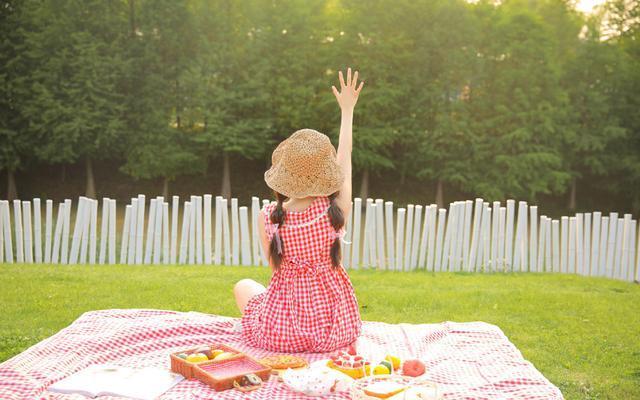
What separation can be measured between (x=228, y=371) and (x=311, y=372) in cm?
50

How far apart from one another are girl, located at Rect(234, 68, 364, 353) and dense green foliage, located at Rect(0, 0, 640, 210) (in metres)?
17.3

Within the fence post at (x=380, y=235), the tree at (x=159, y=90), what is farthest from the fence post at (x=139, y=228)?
the tree at (x=159, y=90)

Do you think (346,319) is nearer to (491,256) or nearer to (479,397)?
(479,397)

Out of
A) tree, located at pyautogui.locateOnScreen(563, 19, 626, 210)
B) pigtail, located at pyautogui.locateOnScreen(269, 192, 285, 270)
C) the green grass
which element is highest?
tree, located at pyautogui.locateOnScreen(563, 19, 626, 210)

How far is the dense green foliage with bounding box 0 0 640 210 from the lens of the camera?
21.8 m

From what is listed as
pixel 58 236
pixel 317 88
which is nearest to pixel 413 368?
pixel 58 236

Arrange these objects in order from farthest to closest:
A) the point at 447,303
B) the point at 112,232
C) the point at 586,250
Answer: the point at 586,250
the point at 112,232
the point at 447,303

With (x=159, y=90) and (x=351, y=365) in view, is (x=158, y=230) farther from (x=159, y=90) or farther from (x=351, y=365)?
(x=159, y=90)

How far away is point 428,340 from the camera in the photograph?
4.87m

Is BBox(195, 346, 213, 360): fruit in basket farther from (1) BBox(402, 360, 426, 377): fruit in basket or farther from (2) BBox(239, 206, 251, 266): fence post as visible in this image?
(2) BBox(239, 206, 251, 266): fence post

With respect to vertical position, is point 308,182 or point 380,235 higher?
point 308,182

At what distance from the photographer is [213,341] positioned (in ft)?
15.2

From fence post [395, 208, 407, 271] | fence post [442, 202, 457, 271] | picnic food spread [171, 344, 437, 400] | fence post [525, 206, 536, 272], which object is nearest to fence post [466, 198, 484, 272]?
fence post [442, 202, 457, 271]

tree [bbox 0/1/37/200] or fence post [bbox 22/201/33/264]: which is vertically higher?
tree [bbox 0/1/37/200]
